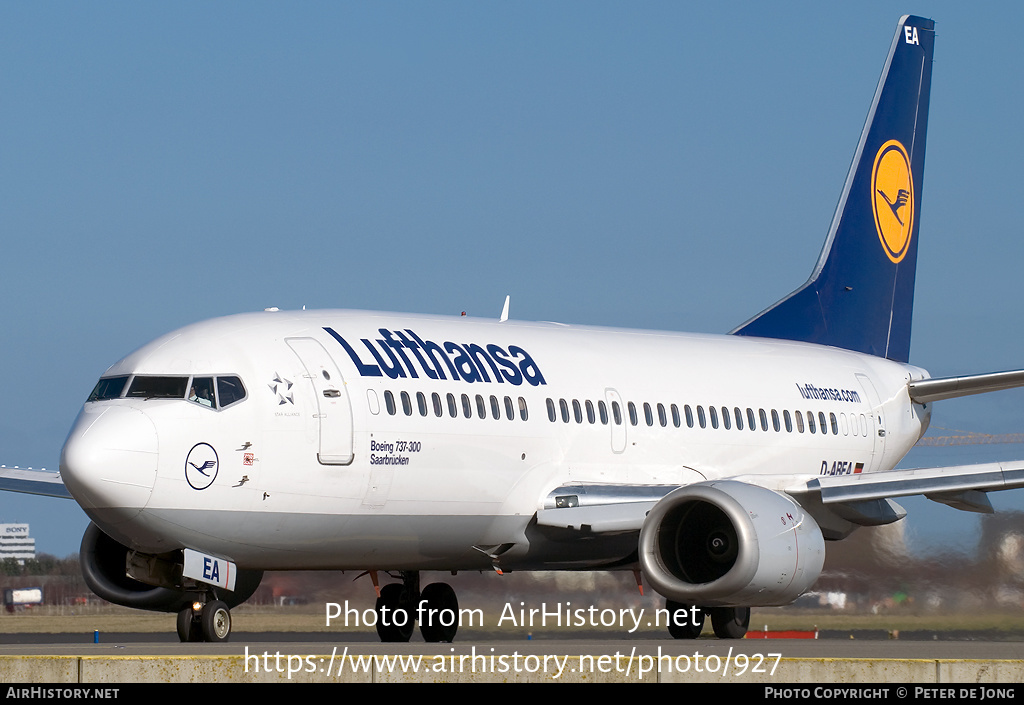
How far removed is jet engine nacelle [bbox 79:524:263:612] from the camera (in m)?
15.9

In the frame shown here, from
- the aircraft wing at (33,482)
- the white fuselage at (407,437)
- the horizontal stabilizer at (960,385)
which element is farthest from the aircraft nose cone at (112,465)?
the horizontal stabilizer at (960,385)

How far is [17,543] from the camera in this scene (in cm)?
2244

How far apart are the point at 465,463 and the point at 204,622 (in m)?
3.10

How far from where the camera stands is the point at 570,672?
30.3 feet

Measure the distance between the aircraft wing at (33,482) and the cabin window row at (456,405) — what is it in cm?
431

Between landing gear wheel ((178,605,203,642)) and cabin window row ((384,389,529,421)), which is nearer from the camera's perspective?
landing gear wheel ((178,605,203,642))

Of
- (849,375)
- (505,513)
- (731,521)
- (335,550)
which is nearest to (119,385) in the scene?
(335,550)

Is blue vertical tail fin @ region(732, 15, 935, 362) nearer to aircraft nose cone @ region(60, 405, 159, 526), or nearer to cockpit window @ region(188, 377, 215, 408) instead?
cockpit window @ region(188, 377, 215, 408)

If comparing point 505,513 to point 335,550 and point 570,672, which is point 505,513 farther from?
point 570,672

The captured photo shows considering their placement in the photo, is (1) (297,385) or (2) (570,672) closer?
(2) (570,672)

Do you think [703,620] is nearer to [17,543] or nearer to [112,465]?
[112,465]

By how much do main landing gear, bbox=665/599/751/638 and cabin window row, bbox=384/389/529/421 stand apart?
313 cm

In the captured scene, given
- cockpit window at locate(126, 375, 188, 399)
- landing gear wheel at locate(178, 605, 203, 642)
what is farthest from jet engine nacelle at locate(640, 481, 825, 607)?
cockpit window at locate(126, 375, 188, 399)
